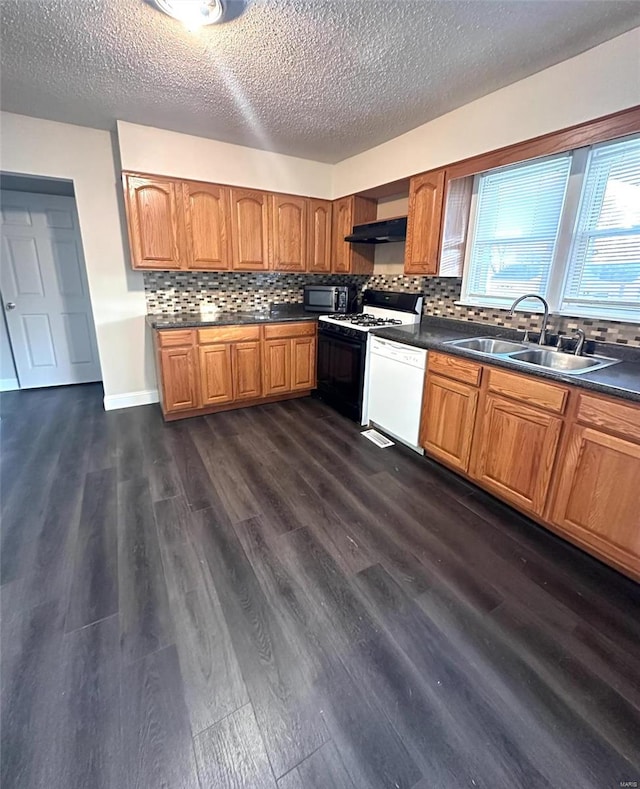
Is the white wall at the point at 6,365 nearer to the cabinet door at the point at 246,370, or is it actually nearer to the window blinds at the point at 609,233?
the cabinet door at the point at 246,370

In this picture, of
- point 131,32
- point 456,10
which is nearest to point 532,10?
point 456,10

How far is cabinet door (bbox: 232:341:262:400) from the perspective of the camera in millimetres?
3562

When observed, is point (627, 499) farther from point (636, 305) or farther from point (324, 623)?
point (324, 623)

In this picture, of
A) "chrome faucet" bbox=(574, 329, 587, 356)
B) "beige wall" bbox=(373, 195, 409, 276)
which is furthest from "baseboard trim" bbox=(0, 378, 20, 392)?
"chrome faucet" bbox=(574, 329, 587, 356)

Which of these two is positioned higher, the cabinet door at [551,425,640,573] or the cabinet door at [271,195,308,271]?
the cabinet door at [271,195,308,271]

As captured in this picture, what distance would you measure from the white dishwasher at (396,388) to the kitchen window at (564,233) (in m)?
0.77

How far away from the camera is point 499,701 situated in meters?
1.26

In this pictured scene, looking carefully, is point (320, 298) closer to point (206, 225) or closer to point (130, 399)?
point (206, 225)

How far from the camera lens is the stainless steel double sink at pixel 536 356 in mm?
2090

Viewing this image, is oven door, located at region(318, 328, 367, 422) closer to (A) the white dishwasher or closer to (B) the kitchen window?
(A) the white dishwasher

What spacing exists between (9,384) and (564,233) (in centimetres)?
551

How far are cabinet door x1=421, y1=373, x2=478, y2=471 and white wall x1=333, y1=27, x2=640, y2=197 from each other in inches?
62.5

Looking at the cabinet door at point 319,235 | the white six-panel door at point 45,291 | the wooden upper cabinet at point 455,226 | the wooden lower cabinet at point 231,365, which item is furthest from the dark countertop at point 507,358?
the white six-panel door at point 45,291

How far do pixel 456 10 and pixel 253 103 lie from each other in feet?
4.81
